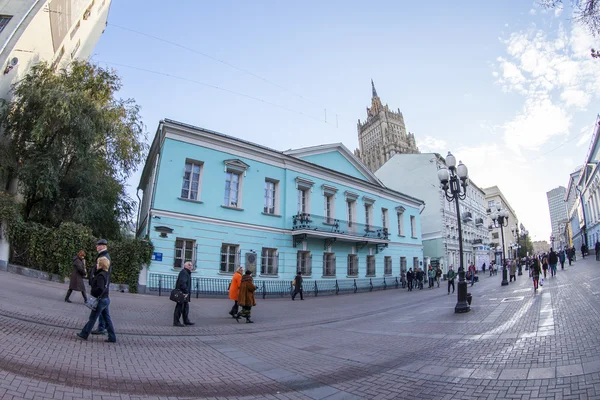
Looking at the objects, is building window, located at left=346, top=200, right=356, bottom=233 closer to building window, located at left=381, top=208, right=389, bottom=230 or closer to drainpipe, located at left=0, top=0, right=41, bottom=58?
building window, located at left=381, top=208, right=389, bottom=230

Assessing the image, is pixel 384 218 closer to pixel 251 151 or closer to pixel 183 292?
pixel 251 151

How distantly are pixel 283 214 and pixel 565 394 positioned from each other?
1869 cm

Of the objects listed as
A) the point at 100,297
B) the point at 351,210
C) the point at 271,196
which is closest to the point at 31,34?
the point at 271,196

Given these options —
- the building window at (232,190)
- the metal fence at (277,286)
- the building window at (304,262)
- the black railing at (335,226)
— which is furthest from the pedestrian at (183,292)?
the building window at (304,262)

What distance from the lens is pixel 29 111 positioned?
16.8m

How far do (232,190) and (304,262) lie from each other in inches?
283

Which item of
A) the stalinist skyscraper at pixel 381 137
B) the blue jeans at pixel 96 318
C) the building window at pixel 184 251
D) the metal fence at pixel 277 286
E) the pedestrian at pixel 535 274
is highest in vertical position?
the stalinist skyscraper at pixel 381 137

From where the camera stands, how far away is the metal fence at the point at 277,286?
15.9 meters

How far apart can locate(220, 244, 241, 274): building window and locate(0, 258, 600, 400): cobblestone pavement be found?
9.24 m

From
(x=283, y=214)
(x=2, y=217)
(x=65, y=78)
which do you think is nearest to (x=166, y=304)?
(x=2, y=217)

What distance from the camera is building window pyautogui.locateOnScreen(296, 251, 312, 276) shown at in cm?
2192

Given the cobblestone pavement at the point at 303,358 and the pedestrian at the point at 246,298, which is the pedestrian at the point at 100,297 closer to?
the cobblestone pavement at the point at 303,358

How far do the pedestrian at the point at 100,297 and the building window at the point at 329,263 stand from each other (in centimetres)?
1827

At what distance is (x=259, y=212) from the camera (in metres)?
20.5
